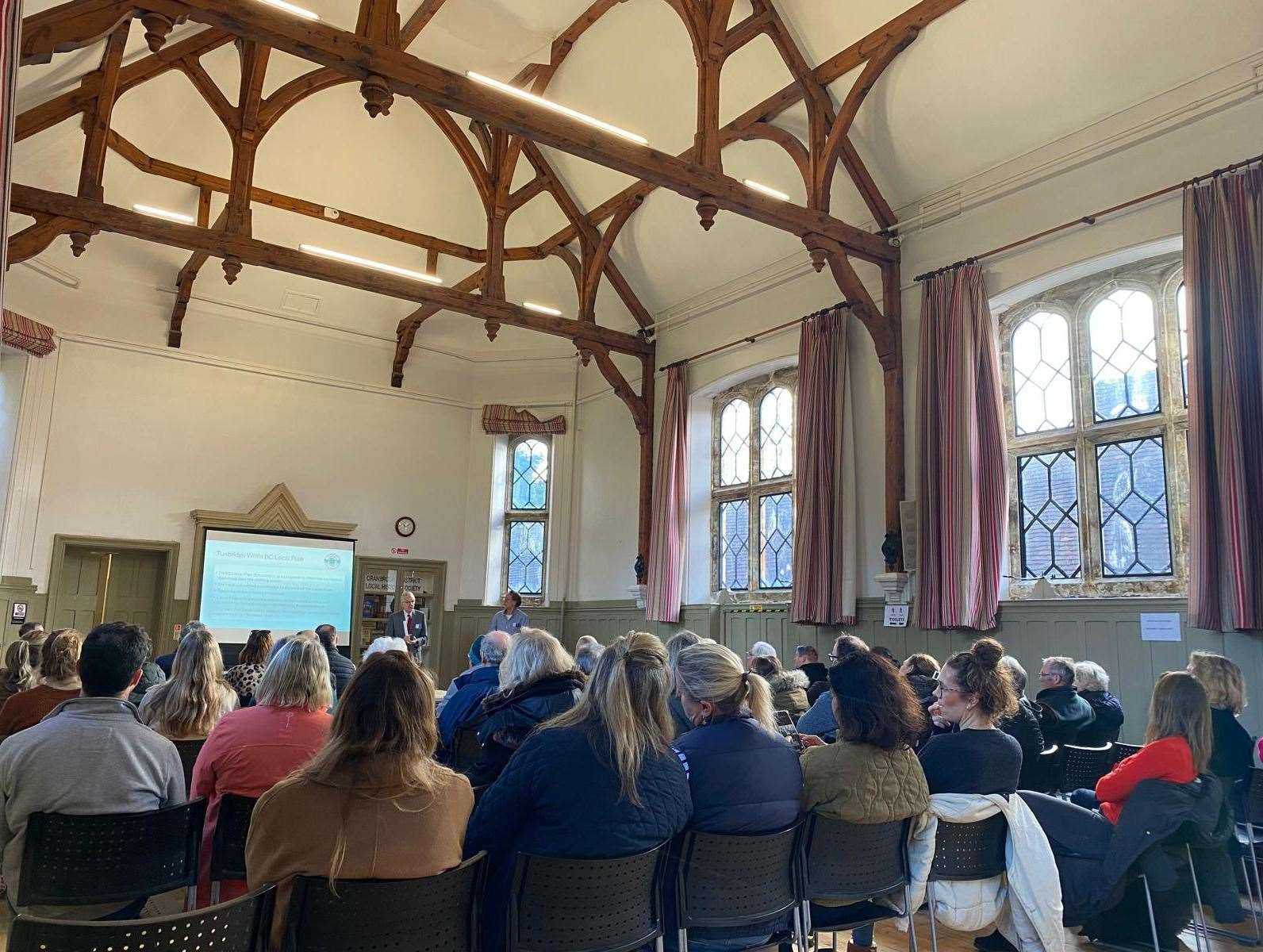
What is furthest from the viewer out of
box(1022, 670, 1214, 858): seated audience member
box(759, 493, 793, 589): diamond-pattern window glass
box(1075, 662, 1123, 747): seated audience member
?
box(759, 493, 793, 589): diamond-pattern window glass

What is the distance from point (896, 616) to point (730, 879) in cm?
531

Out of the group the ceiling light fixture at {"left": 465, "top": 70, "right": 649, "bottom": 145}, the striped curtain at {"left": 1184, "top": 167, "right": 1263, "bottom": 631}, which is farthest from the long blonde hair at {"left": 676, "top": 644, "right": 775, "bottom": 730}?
the ceiling light fixture at {"left": 465, "top": 70, "right": 649, "bottom": 145}

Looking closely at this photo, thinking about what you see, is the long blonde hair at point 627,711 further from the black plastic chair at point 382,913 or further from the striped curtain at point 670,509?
the striped curtain at point 670,509

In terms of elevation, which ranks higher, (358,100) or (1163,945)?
(358,100)

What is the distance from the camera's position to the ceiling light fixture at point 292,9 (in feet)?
16.7

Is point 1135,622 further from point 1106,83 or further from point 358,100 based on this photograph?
point 358,100

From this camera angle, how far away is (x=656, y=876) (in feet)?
7.64

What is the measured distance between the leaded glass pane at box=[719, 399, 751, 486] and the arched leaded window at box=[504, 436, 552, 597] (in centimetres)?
265

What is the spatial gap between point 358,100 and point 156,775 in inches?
346

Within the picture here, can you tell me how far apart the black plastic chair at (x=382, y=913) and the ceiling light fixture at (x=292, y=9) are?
4737 millimetres

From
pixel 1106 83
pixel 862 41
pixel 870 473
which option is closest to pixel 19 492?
pixel 870 473

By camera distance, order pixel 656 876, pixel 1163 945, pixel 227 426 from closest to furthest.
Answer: pixel 656 876, pixel 1163 945, pixel 227 426

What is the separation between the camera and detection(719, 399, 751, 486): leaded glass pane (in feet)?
32.7

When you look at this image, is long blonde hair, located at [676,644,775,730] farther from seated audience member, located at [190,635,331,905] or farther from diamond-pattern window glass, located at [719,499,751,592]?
diamond-pattern window glass, located at [719,499,751,592]
